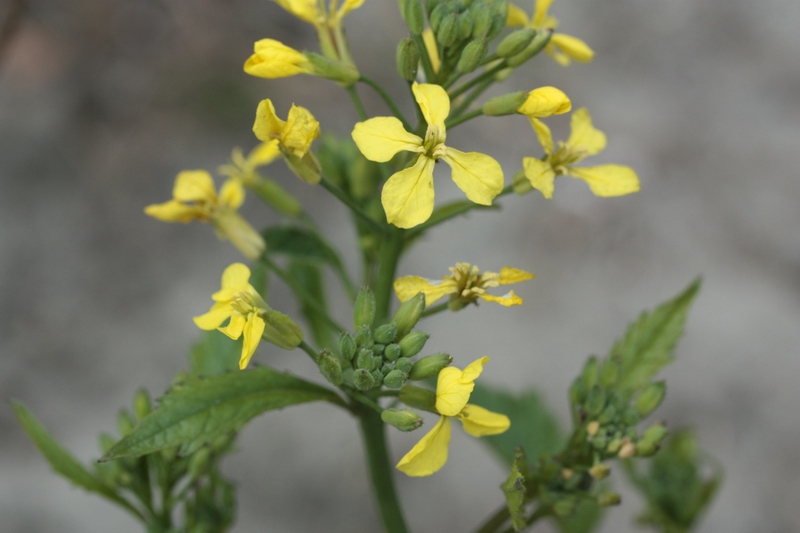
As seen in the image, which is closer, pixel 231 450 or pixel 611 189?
pixel 611 189

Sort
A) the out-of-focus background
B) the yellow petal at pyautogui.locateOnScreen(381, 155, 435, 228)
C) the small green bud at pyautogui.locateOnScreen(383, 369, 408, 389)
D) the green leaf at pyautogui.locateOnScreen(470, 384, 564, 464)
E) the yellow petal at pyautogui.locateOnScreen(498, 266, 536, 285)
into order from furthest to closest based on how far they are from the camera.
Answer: the out-of-focus background, the green leaf at pyautogui.locateOnScreen(470, 384, 564, 464), the yellow petal at pyautogui.locateOnScreen(498, 266, 536, 285), the small green bud at pyautogui.locateOnScreen(383, 369, 408, 389), the yellow petal at pyautogui.locateOnScreen(381, 155, 435, 228)

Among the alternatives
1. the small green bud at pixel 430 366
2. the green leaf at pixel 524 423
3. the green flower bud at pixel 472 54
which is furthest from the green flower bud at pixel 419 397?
the green leaf at pixel 524 423

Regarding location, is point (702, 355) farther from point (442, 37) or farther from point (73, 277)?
point (73, 277)

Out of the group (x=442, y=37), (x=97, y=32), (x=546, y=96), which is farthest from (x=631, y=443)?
(x=97, y=32)

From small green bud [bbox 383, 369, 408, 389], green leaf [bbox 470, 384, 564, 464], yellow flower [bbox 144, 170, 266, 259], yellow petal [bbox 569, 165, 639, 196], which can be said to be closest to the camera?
small green bud [bbox 383, 369, 408, 389]

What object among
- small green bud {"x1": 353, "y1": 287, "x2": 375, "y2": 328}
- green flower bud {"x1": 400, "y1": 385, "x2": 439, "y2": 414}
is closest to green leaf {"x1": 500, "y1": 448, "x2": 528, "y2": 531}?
green flower bud {"x1": 400, "y1": 385, "x2": 439, "y2": 414}

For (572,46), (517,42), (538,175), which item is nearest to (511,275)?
(538,175)

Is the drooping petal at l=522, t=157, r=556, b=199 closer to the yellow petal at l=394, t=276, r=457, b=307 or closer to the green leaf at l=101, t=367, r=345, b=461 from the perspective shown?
the yellow petal at l=394, t=276, r=457, b=307
